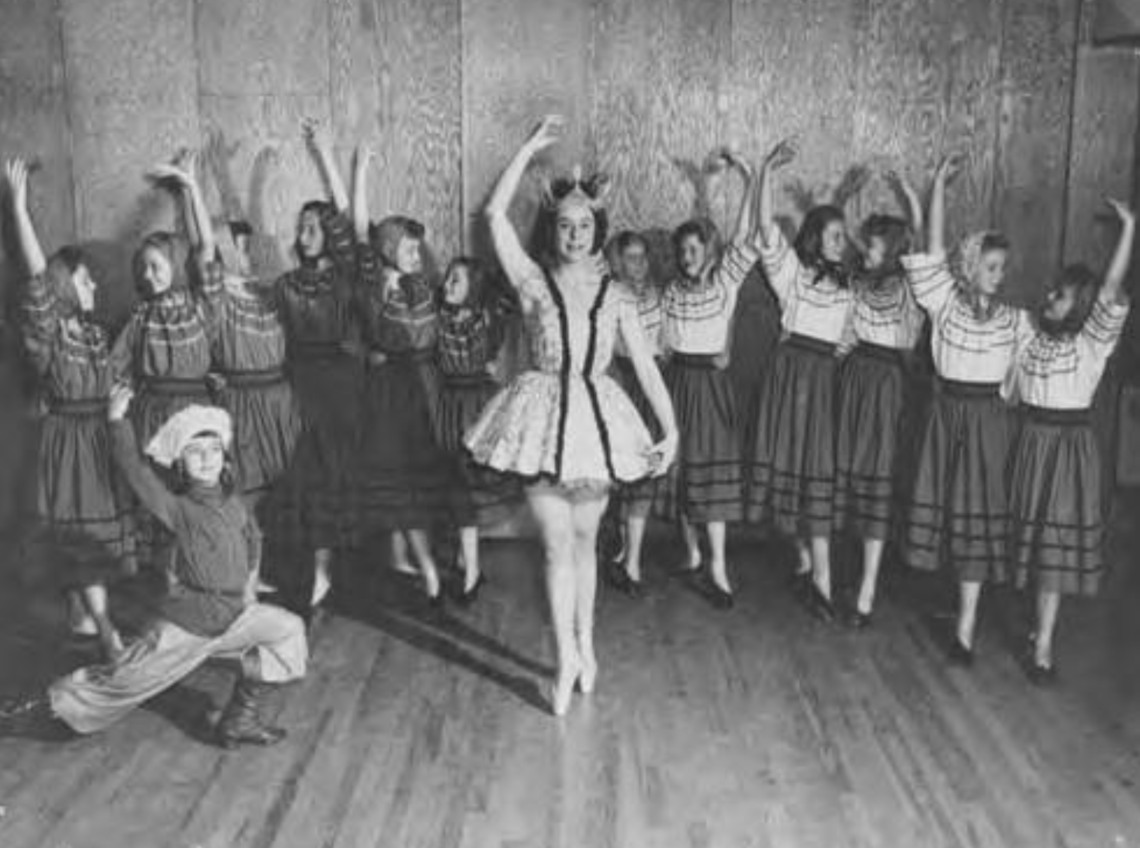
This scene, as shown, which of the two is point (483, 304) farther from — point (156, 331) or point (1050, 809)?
point (1050, 809)

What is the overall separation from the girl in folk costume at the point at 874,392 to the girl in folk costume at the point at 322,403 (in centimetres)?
198

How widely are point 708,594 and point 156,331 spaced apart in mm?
2445

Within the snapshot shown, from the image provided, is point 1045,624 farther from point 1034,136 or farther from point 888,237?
point 1034,136

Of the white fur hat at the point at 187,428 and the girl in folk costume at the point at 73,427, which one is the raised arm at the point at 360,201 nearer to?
the girl in folk costume at the point at 73,427

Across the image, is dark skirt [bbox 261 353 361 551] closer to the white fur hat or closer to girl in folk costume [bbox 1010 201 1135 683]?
the white fur hat

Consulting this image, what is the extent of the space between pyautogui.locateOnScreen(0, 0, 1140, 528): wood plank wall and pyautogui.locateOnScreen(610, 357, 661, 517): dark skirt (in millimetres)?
936

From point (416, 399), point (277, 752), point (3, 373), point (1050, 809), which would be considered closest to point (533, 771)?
point (277, 752)

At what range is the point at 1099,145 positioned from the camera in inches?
256

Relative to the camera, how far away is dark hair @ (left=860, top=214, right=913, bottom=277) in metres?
5.71

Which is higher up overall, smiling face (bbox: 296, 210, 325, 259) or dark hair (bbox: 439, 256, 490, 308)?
smiling face (bbox: 296, 210, 325, 259)

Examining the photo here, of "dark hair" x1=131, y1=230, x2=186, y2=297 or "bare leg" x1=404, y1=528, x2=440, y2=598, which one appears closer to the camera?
"dark hair" x1=131, y1=230, x2=186, y2=297

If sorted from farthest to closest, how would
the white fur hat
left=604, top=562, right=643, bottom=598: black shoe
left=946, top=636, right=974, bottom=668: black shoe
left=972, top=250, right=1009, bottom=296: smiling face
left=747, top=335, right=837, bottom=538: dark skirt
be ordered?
left=604, top=562, right=643, bottom=598: black shoe < left=747, top=335, right=837, bottom=538: dark skirt < left=946, top=636, right=974, bottom=668: black shoe < left=972, top=250, right=1009, bottom=296: smiling face < the white fur hat

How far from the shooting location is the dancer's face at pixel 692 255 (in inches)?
233

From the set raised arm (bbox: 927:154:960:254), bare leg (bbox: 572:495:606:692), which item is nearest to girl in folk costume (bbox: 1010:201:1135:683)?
raised arm (bbox: 927:154:960:254)
